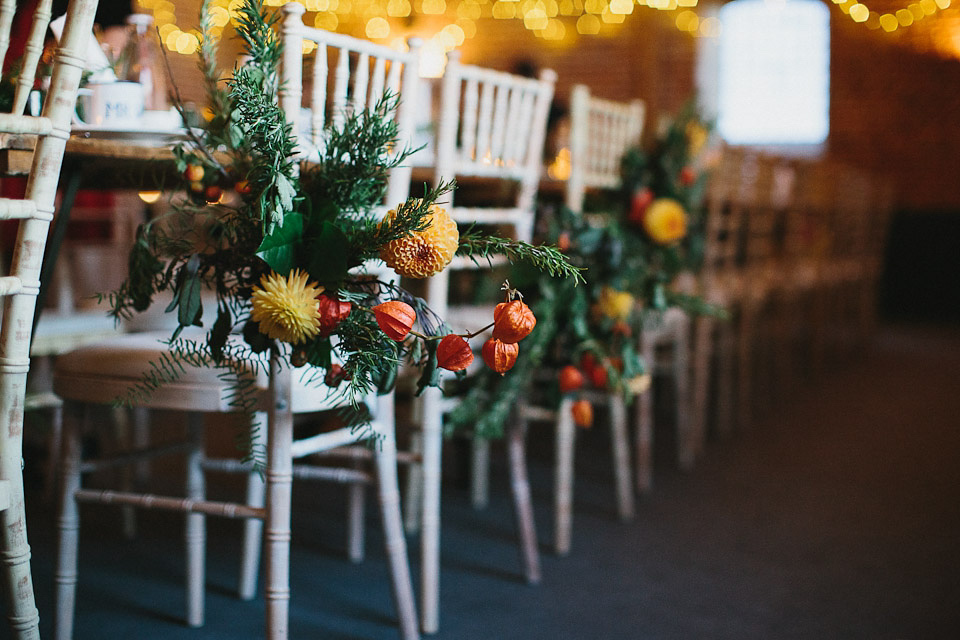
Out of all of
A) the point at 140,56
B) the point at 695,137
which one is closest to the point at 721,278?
the point at 695,137

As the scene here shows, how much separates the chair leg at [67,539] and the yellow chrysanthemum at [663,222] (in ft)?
4.38

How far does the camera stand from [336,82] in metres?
1.34

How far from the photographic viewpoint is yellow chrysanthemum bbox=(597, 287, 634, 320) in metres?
1.91

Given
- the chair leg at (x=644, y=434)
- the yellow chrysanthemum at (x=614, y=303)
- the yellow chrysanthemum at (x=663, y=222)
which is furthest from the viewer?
the chair leg at (x=644, y=434)

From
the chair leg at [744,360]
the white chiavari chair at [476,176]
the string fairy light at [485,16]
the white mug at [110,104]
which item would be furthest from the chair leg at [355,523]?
the string fairy light at [485,16]

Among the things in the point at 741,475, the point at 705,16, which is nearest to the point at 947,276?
the point at 705,16

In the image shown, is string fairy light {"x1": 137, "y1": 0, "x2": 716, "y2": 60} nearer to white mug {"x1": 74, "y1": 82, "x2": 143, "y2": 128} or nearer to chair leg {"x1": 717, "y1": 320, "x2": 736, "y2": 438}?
chair leg {"x1": 717, "y1": 320, "x2": 736, "y2": 438}

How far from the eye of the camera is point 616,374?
185 centimetres

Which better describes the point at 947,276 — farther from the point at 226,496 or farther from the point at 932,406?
the point at 226,496

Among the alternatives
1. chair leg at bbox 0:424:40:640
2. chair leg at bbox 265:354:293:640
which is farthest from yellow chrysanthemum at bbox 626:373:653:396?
chair leg at bbox 0:424:40:640

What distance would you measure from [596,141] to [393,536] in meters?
1.17

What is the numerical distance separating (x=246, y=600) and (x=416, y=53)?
100 centimetres

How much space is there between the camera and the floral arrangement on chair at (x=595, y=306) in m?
1.81

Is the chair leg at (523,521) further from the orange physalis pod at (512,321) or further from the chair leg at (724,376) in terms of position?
the chair leg at (724,376)
